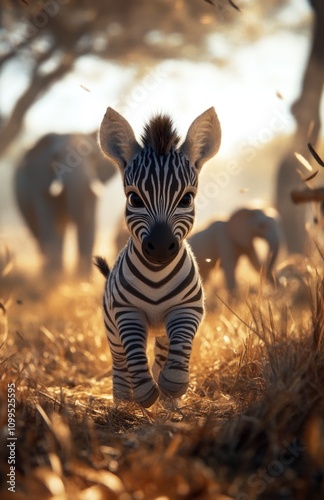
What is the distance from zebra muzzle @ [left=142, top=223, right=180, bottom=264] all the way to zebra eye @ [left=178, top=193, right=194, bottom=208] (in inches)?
9.3

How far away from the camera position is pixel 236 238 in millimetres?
8156

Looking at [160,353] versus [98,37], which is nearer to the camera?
[160,353]

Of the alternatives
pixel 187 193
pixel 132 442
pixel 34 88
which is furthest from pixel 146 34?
pixel 132 442

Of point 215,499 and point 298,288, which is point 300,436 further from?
point 298,288

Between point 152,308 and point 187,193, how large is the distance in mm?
644

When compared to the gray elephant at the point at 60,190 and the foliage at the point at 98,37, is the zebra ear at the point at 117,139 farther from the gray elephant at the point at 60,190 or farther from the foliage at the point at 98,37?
the foliage at the point at 98,37

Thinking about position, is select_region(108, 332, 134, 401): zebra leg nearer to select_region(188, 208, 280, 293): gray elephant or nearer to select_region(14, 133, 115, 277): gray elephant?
select_region(188, 208, 280, 293): gray elephant

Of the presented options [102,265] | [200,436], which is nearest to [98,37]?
[102,265]

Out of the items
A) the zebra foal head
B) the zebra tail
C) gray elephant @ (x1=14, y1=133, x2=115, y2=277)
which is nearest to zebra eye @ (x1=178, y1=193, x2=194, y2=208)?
the zebra foal head

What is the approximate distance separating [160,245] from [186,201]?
41 cm

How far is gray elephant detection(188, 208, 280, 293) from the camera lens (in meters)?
8.01

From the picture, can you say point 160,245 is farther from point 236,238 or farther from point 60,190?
point 60,190

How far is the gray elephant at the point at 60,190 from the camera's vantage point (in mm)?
12797

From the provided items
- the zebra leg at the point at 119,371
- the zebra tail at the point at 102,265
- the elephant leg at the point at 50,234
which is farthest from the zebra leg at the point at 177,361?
the elephant leg at the point at 50,234
